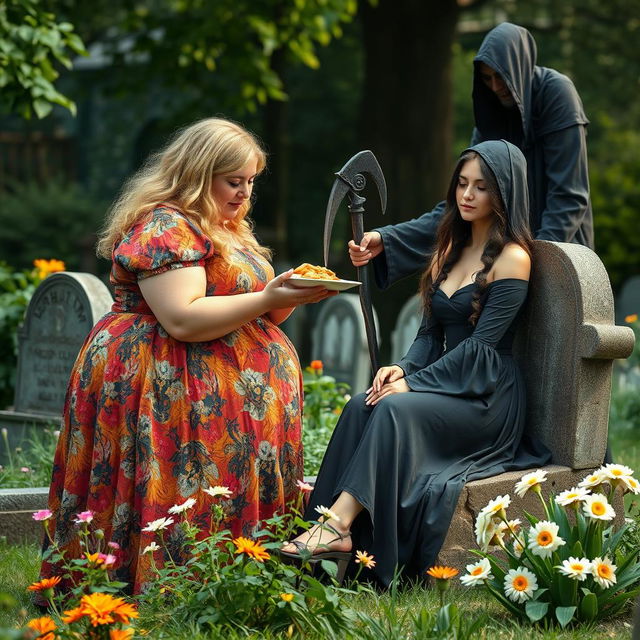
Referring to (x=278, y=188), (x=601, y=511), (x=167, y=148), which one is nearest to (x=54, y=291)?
(x=167, y=148)

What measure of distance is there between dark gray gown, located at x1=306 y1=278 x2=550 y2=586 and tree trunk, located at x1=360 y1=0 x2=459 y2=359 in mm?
7441

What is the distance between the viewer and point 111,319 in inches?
163

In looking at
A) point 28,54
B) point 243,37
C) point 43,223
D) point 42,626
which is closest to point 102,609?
point 42,626

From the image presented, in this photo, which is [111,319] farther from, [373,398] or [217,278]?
[373,398]

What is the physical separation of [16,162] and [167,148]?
1861 cm

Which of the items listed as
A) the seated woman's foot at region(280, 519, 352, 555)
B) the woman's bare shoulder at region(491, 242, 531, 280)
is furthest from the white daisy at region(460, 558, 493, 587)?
the woman's bare shoulder at region(491, 242, 531, 280)

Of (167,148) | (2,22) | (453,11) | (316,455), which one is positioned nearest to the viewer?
(167,148)

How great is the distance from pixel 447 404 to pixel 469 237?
768 millimetres

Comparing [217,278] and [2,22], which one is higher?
[2,22]

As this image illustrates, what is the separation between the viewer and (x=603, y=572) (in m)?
3.42

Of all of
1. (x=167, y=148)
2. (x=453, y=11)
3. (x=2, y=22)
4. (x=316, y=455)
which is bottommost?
(x=316, y=455)

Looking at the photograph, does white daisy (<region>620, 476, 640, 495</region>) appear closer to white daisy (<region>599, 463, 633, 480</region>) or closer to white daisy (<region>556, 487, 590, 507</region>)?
white daisy (<region>599, 463, 633, 480</region>)

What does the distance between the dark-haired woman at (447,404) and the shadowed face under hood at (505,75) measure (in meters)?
0.58

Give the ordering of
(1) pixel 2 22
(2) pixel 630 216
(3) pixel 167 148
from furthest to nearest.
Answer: (2) pixel 630 216 < (1) pixel 2 22 < (3) pixel 167 148
